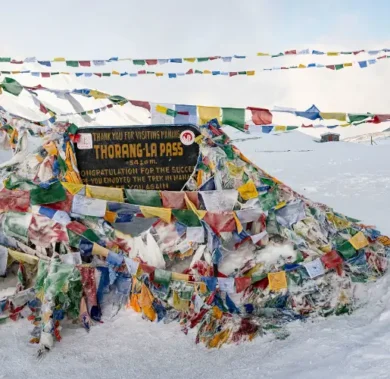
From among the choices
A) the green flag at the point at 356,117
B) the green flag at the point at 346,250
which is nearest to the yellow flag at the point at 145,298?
the green flag at the point at 346,250

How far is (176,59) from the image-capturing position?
11.0m

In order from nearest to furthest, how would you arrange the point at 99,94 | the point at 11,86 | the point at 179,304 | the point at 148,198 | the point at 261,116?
the point at 179,304 < the point at 148,198 < the point at 261,116 < the point at 11,86 < the point at 99,94

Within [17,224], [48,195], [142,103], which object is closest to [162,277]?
[48,195]

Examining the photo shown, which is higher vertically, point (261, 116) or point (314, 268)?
point (261, 116)

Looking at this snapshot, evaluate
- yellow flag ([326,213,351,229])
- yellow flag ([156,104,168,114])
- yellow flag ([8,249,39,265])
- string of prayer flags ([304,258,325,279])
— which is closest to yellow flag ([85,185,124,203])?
yellow flag ([8,249,39,265])

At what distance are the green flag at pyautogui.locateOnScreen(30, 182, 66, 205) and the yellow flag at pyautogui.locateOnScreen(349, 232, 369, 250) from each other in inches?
129

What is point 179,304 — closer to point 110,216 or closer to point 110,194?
point 110,216

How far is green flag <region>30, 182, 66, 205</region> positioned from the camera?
17.1 feet

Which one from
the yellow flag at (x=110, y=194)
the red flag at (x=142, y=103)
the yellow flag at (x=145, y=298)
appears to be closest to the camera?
the yellow flag at (x=145, y=298)

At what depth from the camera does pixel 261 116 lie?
611 centimetres

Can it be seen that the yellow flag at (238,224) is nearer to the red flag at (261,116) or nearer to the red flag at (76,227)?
the red flag at (261,116)

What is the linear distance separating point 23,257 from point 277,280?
2.77 m

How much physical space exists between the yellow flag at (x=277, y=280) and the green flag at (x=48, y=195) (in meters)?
2.43

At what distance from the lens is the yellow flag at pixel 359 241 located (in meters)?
5.25
